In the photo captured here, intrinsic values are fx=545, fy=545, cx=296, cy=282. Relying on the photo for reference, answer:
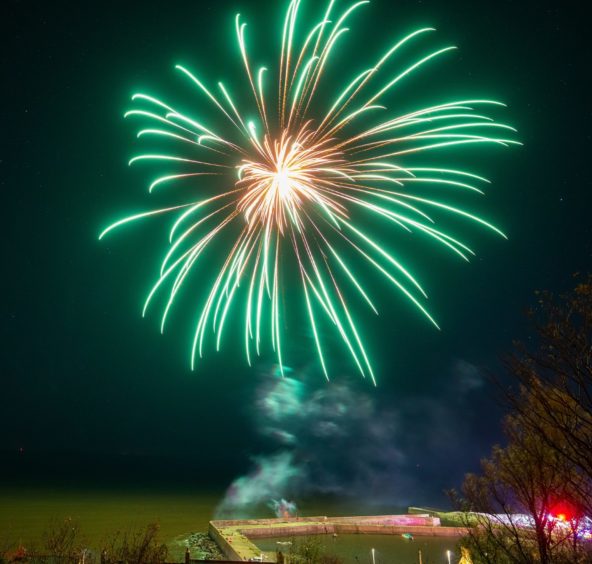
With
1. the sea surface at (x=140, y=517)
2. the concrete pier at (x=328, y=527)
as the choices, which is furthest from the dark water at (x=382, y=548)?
the concrete pier at (x=328, y=527)

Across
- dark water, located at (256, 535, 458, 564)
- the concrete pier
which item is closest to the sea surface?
dark water, located at (256, 535, 458, 564)

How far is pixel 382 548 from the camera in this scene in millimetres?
53469

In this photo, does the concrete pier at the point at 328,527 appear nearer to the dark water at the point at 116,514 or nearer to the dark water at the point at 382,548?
the dark water at the point at 382,548

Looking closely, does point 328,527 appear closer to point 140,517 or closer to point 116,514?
point 140,517

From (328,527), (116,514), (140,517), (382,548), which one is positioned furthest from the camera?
(116,514)

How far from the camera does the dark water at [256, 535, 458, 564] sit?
154 ft

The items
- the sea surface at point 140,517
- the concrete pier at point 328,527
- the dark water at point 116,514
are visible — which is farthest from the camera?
the concrete pier at point 328,527

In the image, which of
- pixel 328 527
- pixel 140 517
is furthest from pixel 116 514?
pixel 328 527

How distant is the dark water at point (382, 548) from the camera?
47000 millimetres

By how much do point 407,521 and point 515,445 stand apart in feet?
200

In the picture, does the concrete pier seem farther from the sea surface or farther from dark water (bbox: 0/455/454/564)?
dark water (bbox: 0/455/454/564)

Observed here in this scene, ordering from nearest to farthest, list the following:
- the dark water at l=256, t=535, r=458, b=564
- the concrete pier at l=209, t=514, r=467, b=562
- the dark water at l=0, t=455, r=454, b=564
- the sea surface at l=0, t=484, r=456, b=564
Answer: the dark water at l=256, t=535, r=458, b=564
the sea surface at l=0, t=484, r=456, b=564
the dark water at l=0, t=455, r=454, b=564
the concrete pier at l=209, t=514, r=467, b=562

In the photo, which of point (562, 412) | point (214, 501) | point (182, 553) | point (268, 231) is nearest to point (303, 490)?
point (214, 501)

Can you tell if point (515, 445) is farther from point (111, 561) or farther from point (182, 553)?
point (182, 553)
